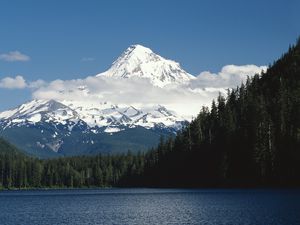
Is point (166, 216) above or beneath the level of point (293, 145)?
beneath

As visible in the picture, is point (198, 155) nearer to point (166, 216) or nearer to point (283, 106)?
point (283, 106)

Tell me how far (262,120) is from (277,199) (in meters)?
59.7

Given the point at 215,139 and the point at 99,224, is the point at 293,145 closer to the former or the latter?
the point at 215,139

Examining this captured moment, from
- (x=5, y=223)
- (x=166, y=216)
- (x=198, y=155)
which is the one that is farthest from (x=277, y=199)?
(x=198, y=155)

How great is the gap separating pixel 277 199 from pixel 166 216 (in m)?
23.1

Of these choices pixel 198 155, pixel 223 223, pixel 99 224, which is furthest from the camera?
pixel 198 155

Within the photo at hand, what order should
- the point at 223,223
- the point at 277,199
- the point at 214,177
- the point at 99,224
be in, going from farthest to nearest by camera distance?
1. the point at 214,177
2. the point at 277,199
3. the point at 99,224
4. the point at 223,223

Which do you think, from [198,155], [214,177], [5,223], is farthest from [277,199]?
[198,155]

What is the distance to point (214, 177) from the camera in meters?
183

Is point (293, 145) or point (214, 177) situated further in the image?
point (214, 177)

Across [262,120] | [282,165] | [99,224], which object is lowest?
[99,224]

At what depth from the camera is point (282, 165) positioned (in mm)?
155500

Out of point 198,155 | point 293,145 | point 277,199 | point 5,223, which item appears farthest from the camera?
point 198,155

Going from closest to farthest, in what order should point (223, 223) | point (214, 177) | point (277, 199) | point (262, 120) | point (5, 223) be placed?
point (223, 223) < point (5, 223) < point (277, 199) < point (262, 120) < point (214, 177)
